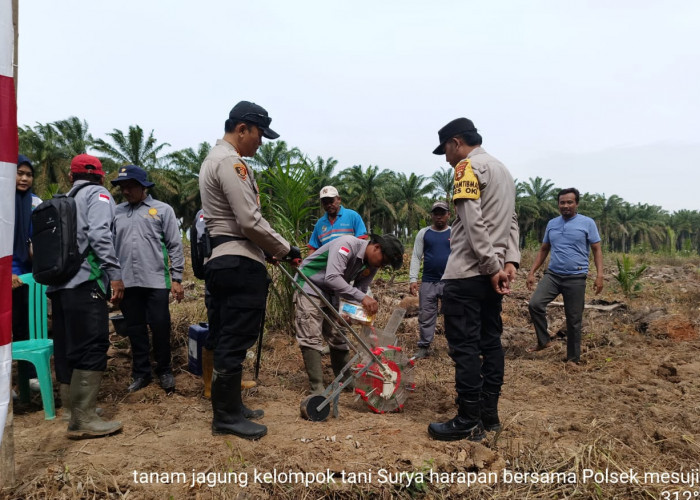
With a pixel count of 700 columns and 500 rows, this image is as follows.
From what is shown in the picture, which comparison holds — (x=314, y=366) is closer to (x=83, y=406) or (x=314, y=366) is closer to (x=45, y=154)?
(x=83, y=406)

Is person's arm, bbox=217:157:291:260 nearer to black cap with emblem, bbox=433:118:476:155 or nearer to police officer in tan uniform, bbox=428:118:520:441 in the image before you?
police officer in tan uniform, bbox=428:118:520:441

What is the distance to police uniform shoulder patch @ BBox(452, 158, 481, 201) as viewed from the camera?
280 cm

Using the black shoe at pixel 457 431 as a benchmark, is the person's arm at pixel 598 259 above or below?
above

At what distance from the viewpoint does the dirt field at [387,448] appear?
2.30 meters

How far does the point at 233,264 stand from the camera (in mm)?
2775

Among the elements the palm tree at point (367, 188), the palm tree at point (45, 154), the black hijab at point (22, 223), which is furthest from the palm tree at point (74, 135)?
the black hijab at point (22, 223)

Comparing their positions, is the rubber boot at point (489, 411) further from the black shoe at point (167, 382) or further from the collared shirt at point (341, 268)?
the black shoe at point (167, 382)

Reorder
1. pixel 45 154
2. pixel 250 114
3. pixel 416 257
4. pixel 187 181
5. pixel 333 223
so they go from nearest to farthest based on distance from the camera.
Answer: pixel 250 114 → pixel 333 223 → pixel 416 257 → pixel 45 154 → pixel 187 181

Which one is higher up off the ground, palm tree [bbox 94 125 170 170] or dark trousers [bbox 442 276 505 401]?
palm tree [bbox 94 125 170 170]

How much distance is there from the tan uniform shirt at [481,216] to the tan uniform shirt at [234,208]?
45.7 inches

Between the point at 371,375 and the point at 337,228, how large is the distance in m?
2.12

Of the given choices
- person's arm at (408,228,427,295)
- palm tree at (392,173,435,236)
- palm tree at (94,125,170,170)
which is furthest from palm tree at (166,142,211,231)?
person's arm at (408,228,427,295)

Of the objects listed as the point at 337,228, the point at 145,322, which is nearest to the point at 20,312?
the point at 145,322

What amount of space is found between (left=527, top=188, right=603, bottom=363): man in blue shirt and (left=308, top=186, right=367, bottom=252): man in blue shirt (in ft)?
7.36
